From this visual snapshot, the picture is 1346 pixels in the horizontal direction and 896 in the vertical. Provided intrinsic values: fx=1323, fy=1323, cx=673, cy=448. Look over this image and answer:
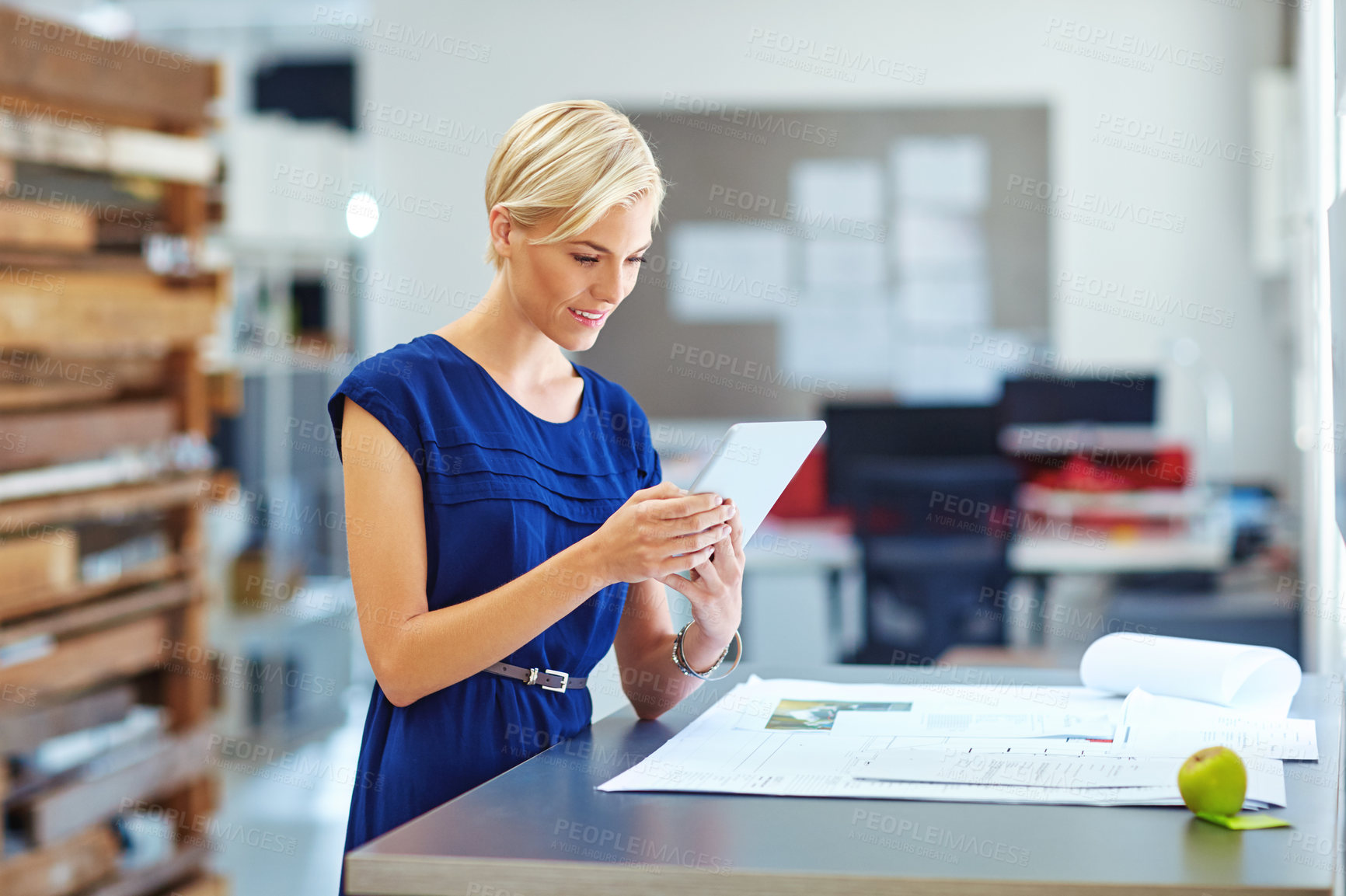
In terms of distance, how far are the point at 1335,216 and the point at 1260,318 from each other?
4.44 m

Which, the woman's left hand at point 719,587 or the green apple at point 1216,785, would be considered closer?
the green apple at point 1216,785

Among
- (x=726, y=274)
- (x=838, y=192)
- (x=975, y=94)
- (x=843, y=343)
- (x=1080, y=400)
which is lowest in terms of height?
(x=1080, y=400)

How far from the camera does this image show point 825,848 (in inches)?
34.3

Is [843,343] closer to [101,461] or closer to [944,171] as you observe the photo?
[944,171]

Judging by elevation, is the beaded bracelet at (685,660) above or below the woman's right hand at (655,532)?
below

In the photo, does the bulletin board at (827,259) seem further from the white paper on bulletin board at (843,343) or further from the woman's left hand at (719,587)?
the woman's left hand at (719,587)

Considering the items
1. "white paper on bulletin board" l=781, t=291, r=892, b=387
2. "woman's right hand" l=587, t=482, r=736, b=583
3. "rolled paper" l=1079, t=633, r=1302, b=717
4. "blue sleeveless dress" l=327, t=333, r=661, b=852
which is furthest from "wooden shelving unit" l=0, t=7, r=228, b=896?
"white paper on bulletin board" l=781, t=291, r=892, b=387

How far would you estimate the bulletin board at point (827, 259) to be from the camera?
5652 millimetres

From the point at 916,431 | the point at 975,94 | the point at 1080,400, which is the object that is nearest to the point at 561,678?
the point at 916,431

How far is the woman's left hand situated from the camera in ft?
3.99

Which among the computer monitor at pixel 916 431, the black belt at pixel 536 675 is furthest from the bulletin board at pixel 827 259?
the black belt at pixel 536 675

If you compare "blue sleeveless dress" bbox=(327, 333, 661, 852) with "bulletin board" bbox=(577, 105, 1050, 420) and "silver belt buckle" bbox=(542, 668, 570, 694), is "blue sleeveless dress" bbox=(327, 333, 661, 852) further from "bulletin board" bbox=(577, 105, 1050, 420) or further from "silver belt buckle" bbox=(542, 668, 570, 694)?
"bulletin board" bbox=(577, 105, 1050, 420)

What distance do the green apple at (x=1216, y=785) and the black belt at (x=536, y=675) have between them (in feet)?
2.01

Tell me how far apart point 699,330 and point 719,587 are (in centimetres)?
465
